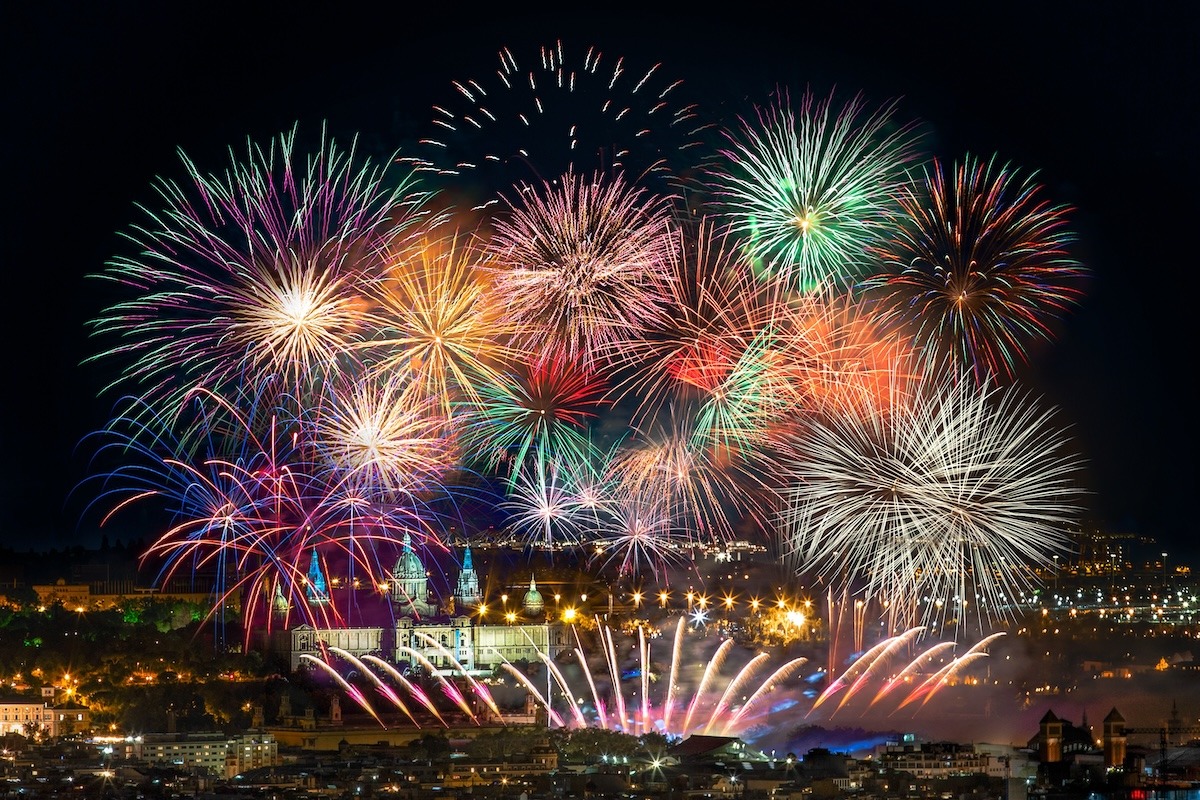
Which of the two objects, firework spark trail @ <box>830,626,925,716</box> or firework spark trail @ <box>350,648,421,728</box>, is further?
firework spark trail @ <box>350,648,421,728</box>

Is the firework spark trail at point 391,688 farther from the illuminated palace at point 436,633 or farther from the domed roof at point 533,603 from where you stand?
the domed roof at point 533,603

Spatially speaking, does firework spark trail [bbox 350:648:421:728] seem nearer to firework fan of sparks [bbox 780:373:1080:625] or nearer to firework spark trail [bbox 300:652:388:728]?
firework spark trail [bbox 300:652:388:728]

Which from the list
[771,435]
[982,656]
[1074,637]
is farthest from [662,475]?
[1074,637]

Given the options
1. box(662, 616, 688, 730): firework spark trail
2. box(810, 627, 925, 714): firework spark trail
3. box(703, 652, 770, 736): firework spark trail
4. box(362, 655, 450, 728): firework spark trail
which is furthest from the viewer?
box(362, 655, 450, 728): firework spark trail

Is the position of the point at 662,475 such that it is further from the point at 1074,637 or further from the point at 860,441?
the point at 1074,637

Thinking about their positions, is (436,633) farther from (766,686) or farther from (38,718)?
(766,686)

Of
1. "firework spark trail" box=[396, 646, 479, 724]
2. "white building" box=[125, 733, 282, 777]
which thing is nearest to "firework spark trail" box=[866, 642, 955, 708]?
"firework spark trail" box=[396, 646, 479, 724]

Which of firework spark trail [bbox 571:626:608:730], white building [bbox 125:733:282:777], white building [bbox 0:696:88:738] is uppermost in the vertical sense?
firework spark trail [bbox 571:626:608:730]

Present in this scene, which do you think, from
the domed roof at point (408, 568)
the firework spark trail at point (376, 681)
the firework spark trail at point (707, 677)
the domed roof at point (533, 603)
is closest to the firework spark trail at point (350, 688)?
the firework spark trail at point (376, 681)
